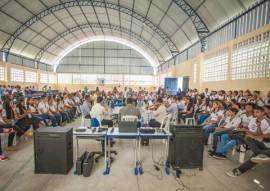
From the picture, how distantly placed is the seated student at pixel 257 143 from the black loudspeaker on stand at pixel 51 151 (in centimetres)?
310

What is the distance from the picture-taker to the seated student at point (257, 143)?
280 centimetres

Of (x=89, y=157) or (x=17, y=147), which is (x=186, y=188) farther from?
(x=17, y=147)

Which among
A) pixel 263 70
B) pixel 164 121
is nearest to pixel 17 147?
pixel 164 121

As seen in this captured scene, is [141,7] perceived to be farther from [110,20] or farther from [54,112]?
[54,112]

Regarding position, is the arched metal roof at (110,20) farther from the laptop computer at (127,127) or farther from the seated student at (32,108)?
the seated student at (32,108)

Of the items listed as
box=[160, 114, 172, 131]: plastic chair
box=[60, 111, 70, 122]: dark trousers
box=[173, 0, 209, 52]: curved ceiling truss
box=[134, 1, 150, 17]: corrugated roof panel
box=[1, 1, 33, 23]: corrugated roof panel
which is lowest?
box=[60, 111, 70, 122]: dark trousers

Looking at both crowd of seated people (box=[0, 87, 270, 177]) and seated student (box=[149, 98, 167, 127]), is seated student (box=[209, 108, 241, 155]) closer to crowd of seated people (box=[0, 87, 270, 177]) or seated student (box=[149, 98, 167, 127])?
crowd of seated people (box=[0, 87, 270, 177])

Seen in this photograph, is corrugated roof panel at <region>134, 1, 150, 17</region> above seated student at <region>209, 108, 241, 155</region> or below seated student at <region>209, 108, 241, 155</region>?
above


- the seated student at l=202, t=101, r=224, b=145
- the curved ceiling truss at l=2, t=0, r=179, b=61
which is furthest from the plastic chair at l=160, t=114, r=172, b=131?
the curved ceiling truss at l=2, t=0, r=179, b=61

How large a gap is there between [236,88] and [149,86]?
18000 millimetres

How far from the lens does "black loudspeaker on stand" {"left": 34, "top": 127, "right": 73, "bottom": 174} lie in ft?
9.39

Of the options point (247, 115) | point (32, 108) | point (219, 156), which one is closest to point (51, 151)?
point (32, 108)

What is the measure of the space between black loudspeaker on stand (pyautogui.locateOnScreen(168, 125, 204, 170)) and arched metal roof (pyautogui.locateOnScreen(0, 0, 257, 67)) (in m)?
6.88

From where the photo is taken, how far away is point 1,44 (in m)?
14.6
